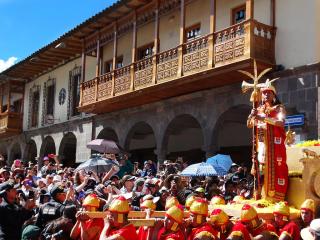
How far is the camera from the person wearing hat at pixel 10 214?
21.9 feet

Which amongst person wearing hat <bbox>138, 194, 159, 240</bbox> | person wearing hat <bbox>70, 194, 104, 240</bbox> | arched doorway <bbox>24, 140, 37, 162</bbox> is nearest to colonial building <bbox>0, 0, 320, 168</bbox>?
arched doorway <bbox>24, 140, 37, 162</bbox>

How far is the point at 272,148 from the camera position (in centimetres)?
758

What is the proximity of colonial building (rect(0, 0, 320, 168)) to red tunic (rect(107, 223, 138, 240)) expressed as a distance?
27.1 feet

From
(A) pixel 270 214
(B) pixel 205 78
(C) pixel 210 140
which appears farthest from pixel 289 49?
(A) pixel 270 214

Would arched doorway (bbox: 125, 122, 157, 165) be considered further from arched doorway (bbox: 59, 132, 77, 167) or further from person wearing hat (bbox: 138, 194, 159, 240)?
person wearing hat (bbox: 138, 194, 159, 240)

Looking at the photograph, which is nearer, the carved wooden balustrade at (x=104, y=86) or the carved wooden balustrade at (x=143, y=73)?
the carved wooden balustrade at (x=143, y=73)

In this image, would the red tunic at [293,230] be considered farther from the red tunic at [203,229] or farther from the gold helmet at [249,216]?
the red tunic at [203,229]

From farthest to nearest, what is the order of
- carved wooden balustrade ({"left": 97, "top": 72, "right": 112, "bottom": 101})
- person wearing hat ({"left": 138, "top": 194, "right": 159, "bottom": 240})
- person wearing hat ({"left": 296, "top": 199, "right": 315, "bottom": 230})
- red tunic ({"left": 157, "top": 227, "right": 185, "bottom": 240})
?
carved wooden balustrade ({"left": 97, "top": 72, "right": 112, "bottom": 101}), person wearing hat ({"left": 296, "top": 199, "right": 315, "bottom": 230}), person wearing hat ({"left": 138, "top": 194, "right": 159, "bottom": 240}), red tunic ({"left": 157, "top": 227, "right": 185, "bottom": 240})

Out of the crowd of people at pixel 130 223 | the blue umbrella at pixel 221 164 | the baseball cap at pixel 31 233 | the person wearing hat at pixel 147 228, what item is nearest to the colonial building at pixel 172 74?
the blue umbrella at pixel 221 164

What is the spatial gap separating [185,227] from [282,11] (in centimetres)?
988

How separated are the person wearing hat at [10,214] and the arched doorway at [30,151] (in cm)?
2184

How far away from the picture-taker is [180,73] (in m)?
15.1

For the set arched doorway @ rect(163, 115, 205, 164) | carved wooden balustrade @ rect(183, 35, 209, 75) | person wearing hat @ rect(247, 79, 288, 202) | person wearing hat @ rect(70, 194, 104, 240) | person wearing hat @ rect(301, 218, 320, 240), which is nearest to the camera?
person wearing hat @ rect(301, 218, 320, 240)

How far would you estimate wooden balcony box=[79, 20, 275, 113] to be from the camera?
1334 centimetres
